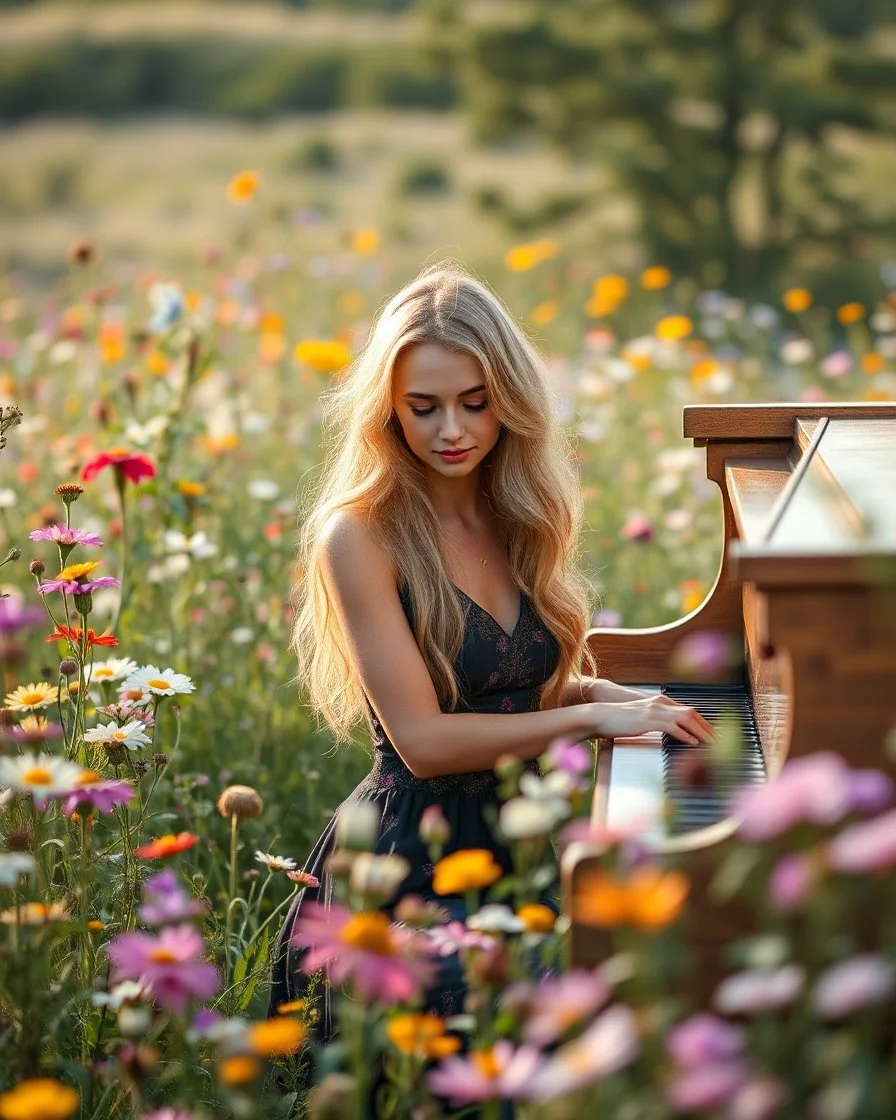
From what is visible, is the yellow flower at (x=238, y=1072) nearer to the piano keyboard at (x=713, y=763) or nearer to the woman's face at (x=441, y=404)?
the piano keyboard at (x=713, y=763)

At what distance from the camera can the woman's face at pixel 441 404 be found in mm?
2480

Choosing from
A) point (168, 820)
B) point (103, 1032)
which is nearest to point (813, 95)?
point (168, 820)

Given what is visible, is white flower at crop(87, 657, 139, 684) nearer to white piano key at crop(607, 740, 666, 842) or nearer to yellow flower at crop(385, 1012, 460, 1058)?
white piano key at crop(607, 740, 666, 842)

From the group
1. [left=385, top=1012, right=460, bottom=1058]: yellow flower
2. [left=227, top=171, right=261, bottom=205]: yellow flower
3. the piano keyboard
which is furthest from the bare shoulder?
Answer: [left=227, top=171, right=261, bottom=205]: yellow flower

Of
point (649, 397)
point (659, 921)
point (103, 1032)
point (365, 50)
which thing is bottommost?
point (103, 1032)

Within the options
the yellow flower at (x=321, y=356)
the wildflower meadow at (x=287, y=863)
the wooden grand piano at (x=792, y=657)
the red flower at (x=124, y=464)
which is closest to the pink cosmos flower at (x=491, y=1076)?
the wildflower meadow at (x=287, y=863)

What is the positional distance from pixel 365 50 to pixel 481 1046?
25.2 metres

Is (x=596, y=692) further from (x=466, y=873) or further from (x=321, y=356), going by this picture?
(x=321, y=356)

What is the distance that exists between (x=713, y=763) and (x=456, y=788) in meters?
0.52

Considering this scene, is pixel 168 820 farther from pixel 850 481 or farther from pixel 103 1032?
pixel 850 481

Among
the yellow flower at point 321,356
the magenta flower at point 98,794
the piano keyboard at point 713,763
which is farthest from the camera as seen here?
the yellow flower at point 321,356

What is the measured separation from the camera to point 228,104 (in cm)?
2419

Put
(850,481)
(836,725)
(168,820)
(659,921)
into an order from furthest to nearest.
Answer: (168,820), (850,481), (836,725), (659,921)

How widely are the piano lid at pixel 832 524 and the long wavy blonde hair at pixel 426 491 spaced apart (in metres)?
0.52
